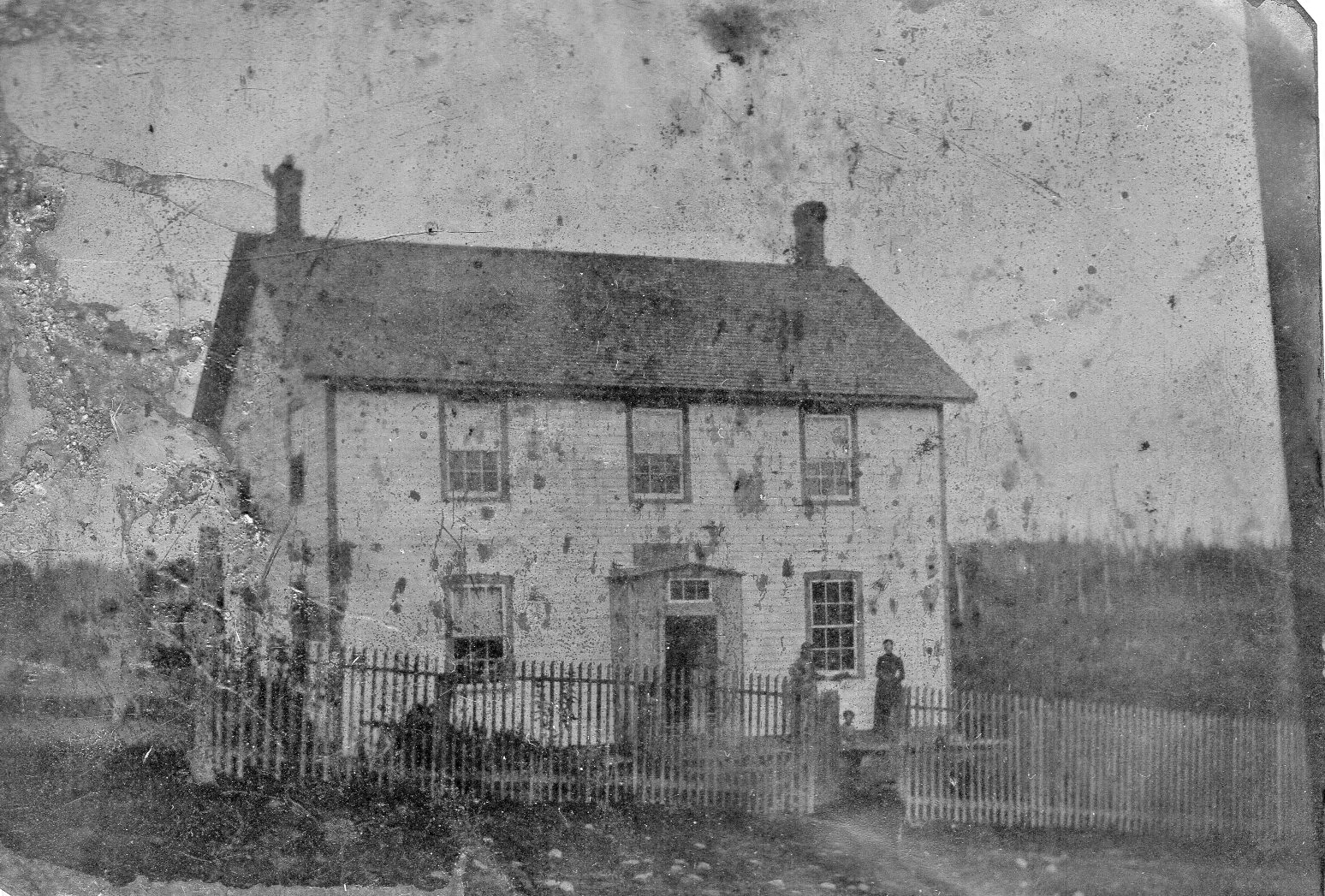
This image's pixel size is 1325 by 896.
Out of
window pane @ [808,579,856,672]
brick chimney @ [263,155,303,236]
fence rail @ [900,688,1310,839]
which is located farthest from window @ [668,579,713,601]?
brick chimney @ [263,155,303,236]

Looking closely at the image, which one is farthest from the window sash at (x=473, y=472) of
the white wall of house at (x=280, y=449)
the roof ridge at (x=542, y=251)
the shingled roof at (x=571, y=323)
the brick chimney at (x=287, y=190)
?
the brick chimney at (x=287, y=190)

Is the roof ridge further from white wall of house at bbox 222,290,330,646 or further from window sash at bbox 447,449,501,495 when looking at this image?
window sash at bbox 447,449,501,495

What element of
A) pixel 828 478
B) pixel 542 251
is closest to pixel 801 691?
pixel 828 478

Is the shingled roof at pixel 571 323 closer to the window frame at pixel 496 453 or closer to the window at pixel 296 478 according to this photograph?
the window frame at pixel 496 453

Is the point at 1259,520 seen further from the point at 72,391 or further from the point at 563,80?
the point at 72,391

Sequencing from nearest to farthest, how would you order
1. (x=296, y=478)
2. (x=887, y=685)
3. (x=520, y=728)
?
1. (x=296, y=478)
2. (x=520, y=728)
3. (x=887, y=685)

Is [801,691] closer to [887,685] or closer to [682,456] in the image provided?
[887,685]
